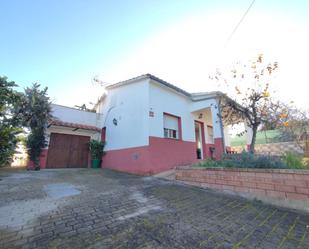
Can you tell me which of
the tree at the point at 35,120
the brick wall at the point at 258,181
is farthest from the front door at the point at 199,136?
the tree at the point at 35,120

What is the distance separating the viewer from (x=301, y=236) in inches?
102

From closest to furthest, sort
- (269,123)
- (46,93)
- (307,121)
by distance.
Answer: (269,123) → (46,93) → (307,121)

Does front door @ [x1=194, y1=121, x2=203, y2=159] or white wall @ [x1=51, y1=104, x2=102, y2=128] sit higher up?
white wall @ [x1=51, y1=104, x2=102, y2=128]

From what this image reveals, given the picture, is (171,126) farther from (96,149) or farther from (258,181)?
(258,181)

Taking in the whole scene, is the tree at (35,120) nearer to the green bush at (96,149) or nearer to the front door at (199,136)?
the green bush at (96,149)

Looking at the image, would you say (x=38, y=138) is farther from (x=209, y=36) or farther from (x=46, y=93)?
(x=209, y=36)

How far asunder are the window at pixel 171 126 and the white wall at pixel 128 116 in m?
1.53

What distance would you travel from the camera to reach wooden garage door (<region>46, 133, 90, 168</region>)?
9969 millimetres

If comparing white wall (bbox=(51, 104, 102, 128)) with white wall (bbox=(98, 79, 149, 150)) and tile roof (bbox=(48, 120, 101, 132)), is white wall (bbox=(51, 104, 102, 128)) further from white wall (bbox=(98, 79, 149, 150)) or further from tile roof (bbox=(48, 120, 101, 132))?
white wall (bbox=(98, 79, 149, 150))

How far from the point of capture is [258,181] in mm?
4340

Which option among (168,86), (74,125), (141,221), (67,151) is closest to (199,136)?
(168,86)

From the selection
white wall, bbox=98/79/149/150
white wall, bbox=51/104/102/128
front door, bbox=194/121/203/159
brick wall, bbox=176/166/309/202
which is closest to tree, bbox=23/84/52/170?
white wall, bbox=51/104/102/128

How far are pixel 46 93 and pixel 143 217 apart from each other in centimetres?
977

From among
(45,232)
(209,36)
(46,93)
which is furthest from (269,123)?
(46,93)
